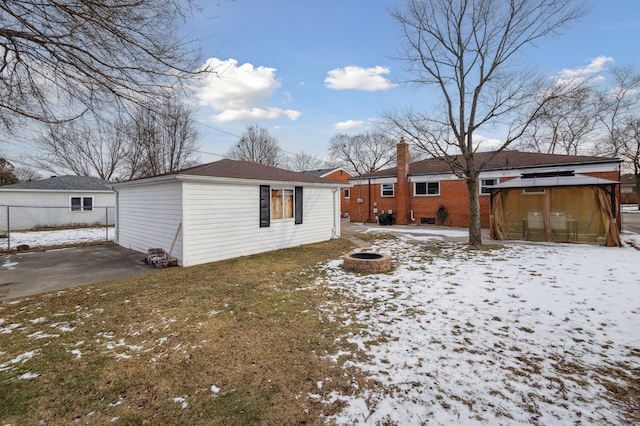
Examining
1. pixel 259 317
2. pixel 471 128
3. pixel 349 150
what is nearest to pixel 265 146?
pixel 349 150

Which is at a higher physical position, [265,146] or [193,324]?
[265,146]

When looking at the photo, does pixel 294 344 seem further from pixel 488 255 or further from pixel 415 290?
pixel 488 255

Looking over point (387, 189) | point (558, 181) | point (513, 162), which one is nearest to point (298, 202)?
point (558, 181)

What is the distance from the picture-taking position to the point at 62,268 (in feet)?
25.0

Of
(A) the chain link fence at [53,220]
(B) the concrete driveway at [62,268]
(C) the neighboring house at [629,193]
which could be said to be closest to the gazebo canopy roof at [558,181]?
(B) the concrete driveway at [62,268]

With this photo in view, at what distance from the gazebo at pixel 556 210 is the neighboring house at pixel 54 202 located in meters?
21.1

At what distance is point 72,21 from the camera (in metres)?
3.88

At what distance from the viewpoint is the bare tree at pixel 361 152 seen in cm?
3672

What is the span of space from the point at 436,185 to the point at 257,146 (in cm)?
2245

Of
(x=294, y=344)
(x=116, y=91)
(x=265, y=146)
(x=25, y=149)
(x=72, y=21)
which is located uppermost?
(x=265, y=146)

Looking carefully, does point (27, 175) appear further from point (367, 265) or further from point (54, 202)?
point (367, 265)

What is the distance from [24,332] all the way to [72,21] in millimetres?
4375

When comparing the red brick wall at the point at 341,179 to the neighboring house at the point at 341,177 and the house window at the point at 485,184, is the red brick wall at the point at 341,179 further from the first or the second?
the house window at the point at 485,184

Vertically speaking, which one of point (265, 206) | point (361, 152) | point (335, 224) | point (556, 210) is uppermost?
point (361, 152)
